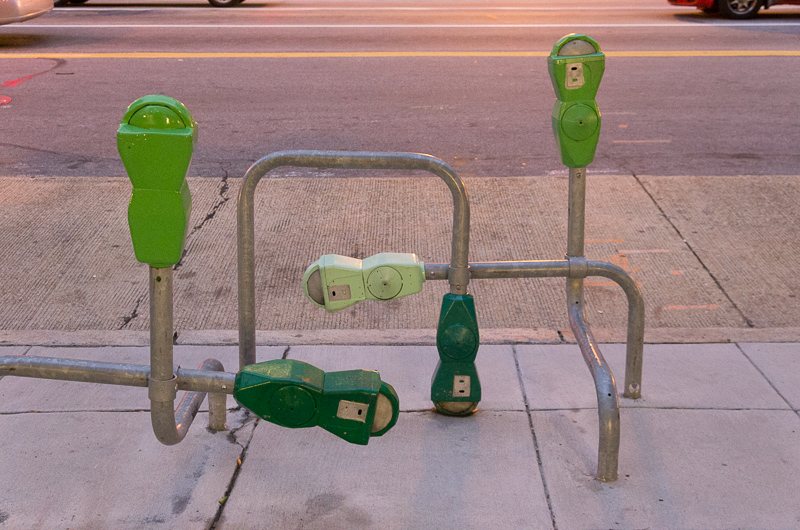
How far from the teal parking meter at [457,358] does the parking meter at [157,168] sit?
1.09 meters

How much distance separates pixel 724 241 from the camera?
187 inches

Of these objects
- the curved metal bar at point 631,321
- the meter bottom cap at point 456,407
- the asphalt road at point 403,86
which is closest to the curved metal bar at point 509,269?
the curved metal bar at point 631,321

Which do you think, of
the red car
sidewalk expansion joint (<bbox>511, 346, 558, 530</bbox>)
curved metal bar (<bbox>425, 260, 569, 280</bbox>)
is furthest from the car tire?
curved metal bar (<bbox>425, 260, 569, 280</bbox>)

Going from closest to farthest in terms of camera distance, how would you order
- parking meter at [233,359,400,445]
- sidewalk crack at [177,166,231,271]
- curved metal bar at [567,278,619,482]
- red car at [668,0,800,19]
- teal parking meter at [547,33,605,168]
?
parking meter at [233,359,400,445] < curved metal bar at [567,278,619,482] < teal parking meter at [547,33,605,168] < sidewalk crack at [177,166,231,271] < red car at [668,0,800,19]

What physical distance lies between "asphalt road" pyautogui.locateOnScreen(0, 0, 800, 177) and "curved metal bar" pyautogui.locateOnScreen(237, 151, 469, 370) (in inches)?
121

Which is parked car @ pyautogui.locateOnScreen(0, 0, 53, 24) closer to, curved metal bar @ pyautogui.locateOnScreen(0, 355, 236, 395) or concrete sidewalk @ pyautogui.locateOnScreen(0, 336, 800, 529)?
concrete sidewalk @ pyautogui.locateOnScreen(0, 336, 800, 529)

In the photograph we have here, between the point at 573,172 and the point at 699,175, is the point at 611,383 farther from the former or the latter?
the point at 699,175

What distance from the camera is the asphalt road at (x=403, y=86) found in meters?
6.38

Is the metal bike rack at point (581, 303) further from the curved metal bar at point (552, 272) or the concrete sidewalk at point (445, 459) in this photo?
the concrete sidewalk at point (445, 459)

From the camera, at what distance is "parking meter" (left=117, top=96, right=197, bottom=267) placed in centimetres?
215

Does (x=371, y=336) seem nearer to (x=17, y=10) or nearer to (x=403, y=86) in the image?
(x=403, y=86)

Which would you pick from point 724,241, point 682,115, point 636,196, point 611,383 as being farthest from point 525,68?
point 611,383

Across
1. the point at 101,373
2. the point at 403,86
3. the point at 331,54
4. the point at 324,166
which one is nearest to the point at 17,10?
the point at 331,54

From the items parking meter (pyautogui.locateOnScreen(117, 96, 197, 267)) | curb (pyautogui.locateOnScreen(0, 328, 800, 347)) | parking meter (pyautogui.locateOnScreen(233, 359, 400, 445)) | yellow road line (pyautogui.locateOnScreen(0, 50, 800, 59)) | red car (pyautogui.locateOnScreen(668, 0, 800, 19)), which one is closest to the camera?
parking meter (pyautogui.locateOnScreen(117, 96, 197, 267))
